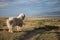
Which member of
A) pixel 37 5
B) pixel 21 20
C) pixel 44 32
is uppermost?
pixel 37 5

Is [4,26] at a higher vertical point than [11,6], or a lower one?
lower

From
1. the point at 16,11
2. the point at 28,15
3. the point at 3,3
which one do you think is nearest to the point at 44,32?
the point at 28,15

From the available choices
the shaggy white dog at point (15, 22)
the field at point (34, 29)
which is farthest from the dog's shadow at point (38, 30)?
the shaggy white dog at point (15, 22)

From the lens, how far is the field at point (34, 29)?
162 centimetres

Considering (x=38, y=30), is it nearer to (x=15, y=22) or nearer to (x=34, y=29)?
(x=34, y=29)

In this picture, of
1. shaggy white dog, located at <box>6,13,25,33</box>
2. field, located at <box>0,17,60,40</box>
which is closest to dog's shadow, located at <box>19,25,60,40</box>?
field, located at <box>0,17,60,40</box>

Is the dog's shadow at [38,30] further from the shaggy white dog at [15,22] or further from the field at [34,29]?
the shaggy white dog at [15,22]

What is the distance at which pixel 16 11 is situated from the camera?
5.47ft

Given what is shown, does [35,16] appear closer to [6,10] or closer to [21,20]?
[21,20]

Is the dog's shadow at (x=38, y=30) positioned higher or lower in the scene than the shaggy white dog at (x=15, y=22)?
lower

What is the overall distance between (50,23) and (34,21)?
0.47 feet

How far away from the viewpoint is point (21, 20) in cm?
164

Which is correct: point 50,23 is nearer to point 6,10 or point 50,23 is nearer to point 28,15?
point 28,15

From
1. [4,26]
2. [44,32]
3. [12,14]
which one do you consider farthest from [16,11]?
[44,32]
